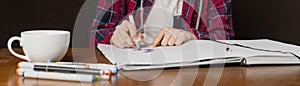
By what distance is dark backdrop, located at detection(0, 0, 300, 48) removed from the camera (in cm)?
207

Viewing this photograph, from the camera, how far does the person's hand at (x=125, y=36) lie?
1120 mm

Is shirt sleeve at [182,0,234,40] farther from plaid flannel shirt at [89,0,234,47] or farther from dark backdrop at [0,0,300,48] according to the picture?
dark backdrop at [0,0,300,48]

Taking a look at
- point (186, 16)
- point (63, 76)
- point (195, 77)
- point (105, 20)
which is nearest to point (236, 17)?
point (186, 16)

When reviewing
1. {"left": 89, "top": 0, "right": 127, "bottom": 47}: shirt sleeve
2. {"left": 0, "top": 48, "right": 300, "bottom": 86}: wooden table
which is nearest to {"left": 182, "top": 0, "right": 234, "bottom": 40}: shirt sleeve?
{"left": 89, "top": 0, "right": 127, "bottom": 47}: shirt sleeve

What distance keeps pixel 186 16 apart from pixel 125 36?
550 mm

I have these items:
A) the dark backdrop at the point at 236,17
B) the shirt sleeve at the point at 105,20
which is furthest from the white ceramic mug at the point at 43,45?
the dark backdrop at the point at 236,17

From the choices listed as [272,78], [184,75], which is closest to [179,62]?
[184,75]

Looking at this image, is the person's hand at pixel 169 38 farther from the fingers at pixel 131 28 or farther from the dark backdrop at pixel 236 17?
the dark backdrop at pixel 236 17

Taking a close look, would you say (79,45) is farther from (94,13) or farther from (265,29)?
(265,29)

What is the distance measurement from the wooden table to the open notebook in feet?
0.06

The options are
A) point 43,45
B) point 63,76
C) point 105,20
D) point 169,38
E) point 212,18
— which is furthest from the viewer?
point 212,18

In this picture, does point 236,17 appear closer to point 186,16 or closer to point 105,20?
Answer: point 186,16

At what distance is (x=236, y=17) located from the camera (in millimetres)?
2107

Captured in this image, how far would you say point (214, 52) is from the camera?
0.95m
